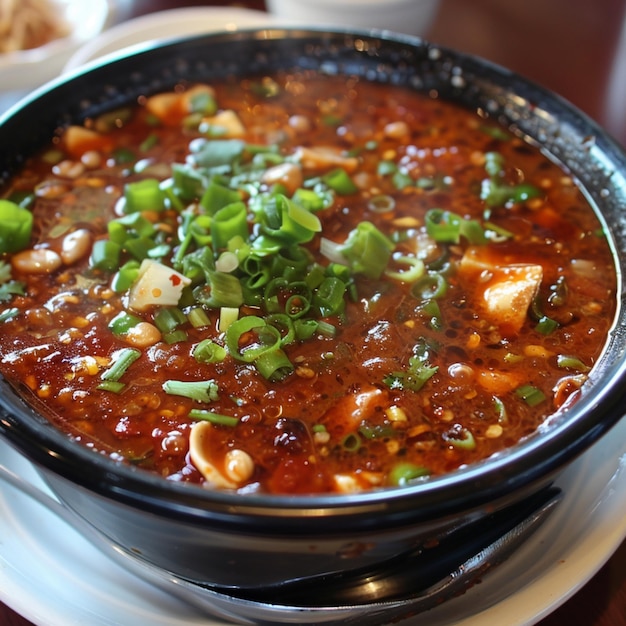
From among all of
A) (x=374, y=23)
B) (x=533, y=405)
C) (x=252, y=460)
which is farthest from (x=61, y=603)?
(x=374, y=23)

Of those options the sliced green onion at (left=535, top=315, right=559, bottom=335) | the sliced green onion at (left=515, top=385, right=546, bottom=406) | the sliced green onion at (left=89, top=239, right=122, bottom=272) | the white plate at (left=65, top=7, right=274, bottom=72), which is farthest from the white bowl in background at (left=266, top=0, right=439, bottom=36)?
the sliced green onion at (left=515, top=385, right=546, bottom=406)

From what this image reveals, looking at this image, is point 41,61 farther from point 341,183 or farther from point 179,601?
point 179,601

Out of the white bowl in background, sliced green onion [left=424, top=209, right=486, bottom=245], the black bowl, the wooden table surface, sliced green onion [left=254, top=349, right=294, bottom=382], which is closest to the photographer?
the black bowl

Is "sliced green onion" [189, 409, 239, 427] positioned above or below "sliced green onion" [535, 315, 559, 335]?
below

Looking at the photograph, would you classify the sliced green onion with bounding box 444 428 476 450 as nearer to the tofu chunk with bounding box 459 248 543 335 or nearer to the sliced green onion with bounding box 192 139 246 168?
the tofu chunk with bounding box 459 248 543 335

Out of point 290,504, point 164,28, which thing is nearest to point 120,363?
point 290,504

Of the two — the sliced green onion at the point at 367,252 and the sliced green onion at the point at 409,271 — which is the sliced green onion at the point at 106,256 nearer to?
the sliced green onion at the point at 367,252
